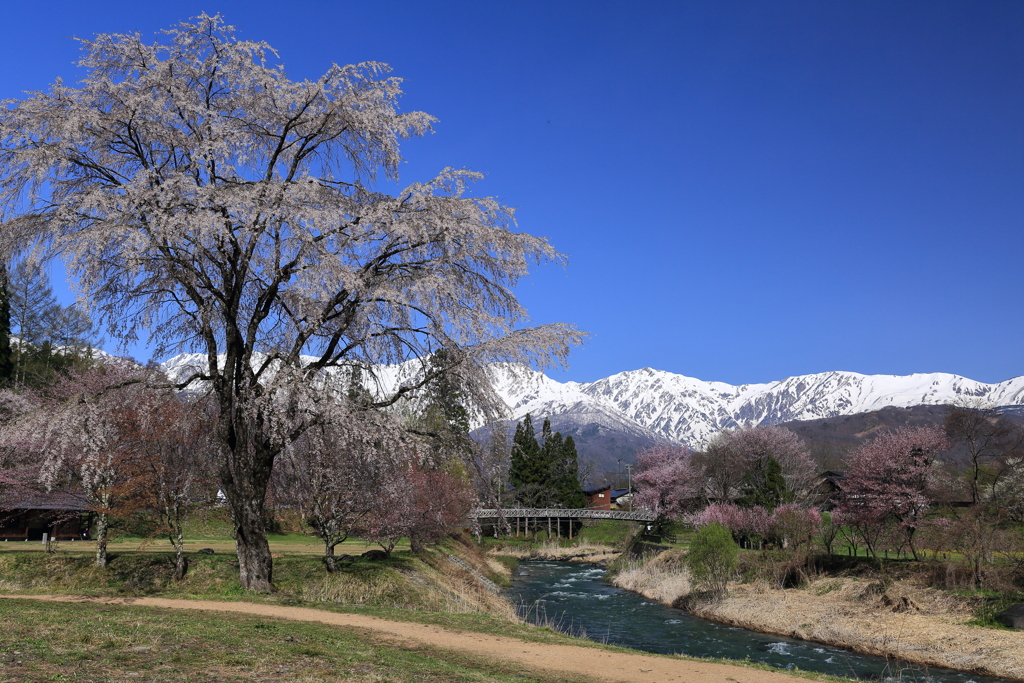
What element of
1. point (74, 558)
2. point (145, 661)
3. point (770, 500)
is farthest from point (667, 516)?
point (145, 661)

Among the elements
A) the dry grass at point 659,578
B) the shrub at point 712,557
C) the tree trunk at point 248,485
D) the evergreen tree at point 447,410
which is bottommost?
the dry grass at point 659,578

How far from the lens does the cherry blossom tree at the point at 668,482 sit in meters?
58.3

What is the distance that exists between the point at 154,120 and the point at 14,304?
52421mm

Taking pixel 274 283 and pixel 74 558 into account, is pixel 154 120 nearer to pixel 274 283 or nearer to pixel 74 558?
pixel 274 283

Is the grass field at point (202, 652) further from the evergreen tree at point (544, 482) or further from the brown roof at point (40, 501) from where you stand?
the evergreen tree at point (544, 482)

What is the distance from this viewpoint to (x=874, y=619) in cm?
2462

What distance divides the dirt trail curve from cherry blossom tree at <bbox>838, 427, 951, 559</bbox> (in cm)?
2338

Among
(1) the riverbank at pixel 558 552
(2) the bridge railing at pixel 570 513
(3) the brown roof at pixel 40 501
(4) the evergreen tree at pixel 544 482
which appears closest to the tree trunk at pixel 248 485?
(3) the brown roof at pixel 40 501

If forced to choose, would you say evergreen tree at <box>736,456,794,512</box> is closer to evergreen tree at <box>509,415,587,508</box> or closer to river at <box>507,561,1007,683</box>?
river at <box>507,561,1007,683</box>

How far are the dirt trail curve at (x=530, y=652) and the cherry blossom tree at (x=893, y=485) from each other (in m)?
23.4

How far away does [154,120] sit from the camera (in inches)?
632

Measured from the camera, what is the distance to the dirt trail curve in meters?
10.5

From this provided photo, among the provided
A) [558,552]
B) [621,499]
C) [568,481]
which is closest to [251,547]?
[558,552]

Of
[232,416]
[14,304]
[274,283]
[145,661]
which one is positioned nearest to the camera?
[145,661]
